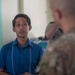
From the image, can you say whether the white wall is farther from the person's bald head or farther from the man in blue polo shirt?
the person's bald head

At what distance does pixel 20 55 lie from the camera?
227cm

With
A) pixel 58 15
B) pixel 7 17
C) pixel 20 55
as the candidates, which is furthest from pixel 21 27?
pixel 58 15

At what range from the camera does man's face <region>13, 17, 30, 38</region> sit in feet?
7.49

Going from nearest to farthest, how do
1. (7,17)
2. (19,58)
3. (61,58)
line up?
(61,58)
(19,58)
(7,17)

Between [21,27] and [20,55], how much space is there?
0.31m

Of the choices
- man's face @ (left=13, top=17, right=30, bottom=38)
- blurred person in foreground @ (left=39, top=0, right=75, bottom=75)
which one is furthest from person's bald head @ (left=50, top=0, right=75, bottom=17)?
man's face @ (left=13, top=17, right=30, bottom=38)

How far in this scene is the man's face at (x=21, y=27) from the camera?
2.28 metres

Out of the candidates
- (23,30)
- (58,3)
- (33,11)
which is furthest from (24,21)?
(58,3)

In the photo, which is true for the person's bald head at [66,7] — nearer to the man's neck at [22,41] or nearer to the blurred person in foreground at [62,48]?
the blurred person in foreground at [62,48]

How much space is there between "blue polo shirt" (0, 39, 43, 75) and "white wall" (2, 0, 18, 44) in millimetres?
575

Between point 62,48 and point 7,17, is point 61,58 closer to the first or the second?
point 62,48

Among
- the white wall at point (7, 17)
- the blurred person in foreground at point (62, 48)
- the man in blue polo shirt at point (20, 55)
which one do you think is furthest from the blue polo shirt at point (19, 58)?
the blurred person in foreground at point (62, 48)

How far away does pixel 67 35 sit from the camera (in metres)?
0.90

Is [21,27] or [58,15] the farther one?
[21,27]
